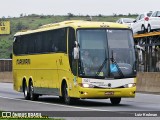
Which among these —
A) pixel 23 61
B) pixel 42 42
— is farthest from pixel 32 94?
pixel 42 42

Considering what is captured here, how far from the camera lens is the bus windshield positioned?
25500 millimetres

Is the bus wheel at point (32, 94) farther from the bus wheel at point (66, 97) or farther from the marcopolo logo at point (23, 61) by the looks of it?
the bus wheel at point (66, 97)

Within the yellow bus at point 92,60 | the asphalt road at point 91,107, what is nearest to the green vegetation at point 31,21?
the yellow bus at point 92,60

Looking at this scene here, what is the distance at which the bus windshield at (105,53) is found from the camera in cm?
2550

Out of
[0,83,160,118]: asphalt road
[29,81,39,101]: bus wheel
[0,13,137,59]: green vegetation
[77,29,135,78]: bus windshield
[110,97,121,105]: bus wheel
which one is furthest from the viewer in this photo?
[0,13,137,59]: green vegetation

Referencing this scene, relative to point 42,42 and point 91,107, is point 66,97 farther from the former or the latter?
point 42,42

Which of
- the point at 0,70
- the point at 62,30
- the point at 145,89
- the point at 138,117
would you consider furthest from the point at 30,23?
the point at 138,117

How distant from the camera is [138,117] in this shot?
1917cm

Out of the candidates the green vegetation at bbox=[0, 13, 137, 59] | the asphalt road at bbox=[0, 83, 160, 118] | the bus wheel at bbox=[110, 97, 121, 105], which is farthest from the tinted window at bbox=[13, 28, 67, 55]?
the green vegetation at bbox=[0, 13, 137, 59]

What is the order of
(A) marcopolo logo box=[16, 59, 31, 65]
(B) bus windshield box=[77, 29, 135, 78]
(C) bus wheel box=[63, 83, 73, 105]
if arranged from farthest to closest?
1. (A) marcopolo logo box=[16, 59, 31, 65]
2. (C) bus wheel box=[63, 83, 73, 105]
3. (B) bus windshield box=[77, 29, 135, 78]

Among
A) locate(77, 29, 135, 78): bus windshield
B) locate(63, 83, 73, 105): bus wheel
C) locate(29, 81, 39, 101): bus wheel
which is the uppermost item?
locate(77, 29, 135, 78): bus windshield

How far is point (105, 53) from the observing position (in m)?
25.7

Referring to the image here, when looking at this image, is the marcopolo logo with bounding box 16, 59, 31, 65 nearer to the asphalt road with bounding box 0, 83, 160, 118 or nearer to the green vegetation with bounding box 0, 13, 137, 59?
the asphalt road with bounding box 0, 83, 160, 118

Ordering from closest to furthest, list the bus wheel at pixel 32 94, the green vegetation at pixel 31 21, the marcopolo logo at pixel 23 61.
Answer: the bus wheel at pixel 32 94, the marcopolo logo at pixel 23 61, the green vegetation at pixel 31 21
